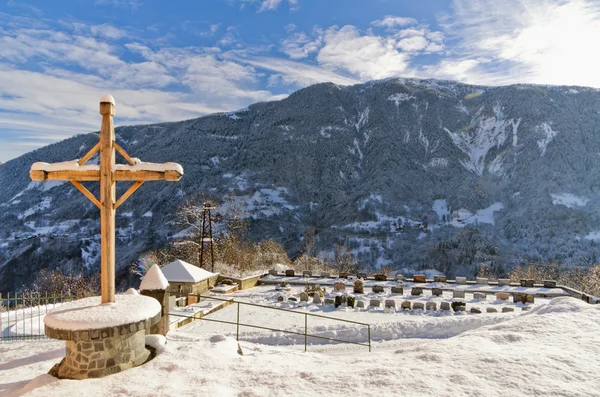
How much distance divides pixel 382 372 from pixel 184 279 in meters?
14.8

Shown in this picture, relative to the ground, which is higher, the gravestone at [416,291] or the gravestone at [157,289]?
the gravestone at [157,289]

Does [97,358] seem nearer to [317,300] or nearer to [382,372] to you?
[382,372]

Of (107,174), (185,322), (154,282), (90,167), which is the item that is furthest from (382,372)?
(185,322)

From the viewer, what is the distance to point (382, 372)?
16.3ft

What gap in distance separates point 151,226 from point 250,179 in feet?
103

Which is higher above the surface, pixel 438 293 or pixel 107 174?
pixel 107 174

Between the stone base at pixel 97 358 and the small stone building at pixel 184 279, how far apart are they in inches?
500

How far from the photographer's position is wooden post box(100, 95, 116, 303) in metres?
6.20

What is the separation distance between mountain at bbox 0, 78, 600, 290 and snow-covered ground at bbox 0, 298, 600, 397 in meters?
64.5

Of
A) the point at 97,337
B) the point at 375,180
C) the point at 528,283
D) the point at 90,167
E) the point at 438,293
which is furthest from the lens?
the point at 375,180

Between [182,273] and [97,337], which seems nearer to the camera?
[97,337]

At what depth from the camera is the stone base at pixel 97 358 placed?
5.22m

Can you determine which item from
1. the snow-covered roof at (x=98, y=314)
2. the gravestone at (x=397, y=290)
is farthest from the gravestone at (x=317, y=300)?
the snow-covered roof at (x=98, y=314)

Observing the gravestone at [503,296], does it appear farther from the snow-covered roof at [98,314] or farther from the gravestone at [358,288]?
→ the snow-covered roof at [98,314]
